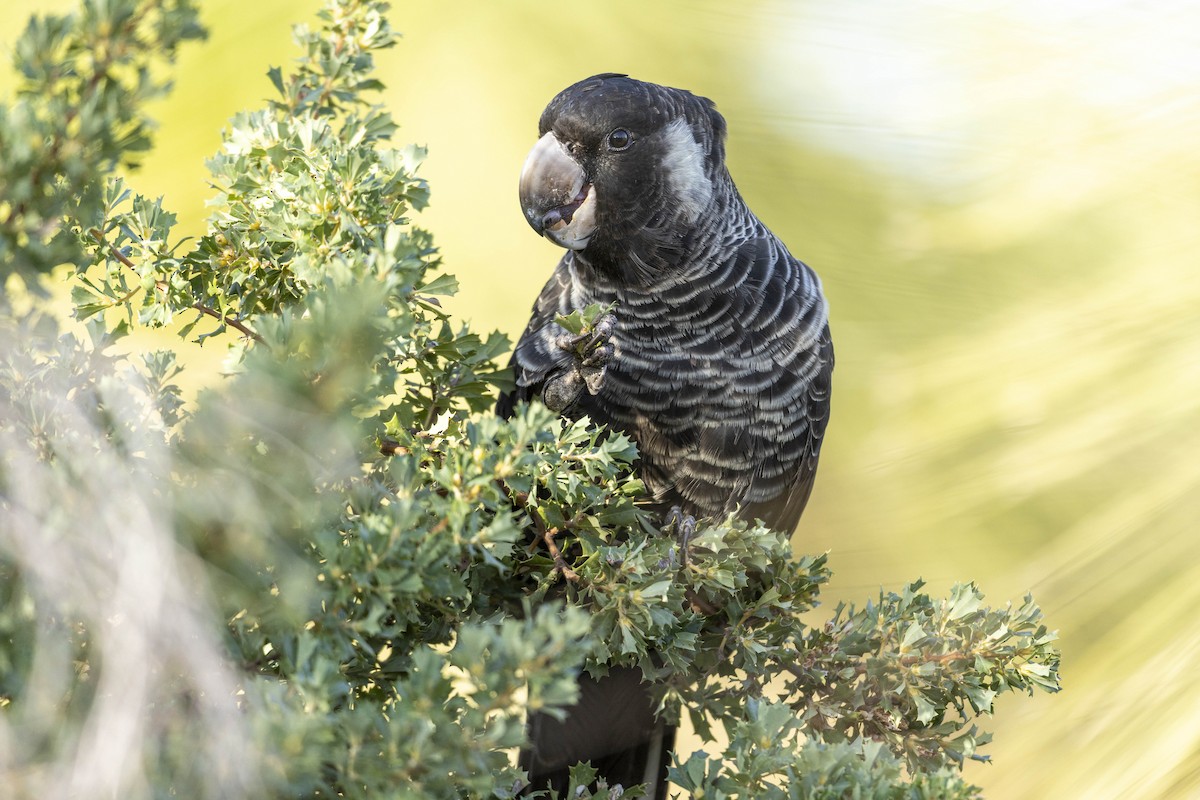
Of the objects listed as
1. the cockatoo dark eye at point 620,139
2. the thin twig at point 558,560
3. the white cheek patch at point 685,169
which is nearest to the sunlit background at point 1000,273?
the white cheek patch at point 685,169

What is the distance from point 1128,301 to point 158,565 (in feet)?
3.92

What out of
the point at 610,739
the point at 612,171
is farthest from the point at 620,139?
the point at 610,739

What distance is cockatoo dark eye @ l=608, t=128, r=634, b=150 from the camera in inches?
48.0

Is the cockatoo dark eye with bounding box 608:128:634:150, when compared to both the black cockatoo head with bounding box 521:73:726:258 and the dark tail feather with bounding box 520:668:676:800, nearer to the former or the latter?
the black cockatoo head with bounding box 521:73:726:258

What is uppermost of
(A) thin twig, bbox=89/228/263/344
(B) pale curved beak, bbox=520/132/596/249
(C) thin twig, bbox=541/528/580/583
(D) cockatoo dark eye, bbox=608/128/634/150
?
(D) cockatoo dark eye, bbox=608/128/634/150

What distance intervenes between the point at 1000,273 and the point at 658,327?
51cm

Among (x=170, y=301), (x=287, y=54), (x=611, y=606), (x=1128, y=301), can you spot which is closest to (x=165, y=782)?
(x=611, y=606)

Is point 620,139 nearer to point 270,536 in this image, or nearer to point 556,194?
point 556,194

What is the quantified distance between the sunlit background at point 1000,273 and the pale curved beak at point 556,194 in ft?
1.04

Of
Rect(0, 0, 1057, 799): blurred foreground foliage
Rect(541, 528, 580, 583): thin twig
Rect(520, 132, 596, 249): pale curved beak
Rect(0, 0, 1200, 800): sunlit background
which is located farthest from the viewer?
Rect(520, 132, 596, 249): pale curved beak

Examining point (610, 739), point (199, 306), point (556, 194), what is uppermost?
point (556, 194)

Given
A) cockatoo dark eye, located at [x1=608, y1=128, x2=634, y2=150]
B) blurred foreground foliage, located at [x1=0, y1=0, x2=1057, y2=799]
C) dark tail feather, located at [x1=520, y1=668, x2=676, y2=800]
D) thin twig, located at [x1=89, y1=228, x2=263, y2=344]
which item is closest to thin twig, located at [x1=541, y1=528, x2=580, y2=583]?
blurred foreground foliage, located at [x1=0, y1=0, x2=1057, y2=799]

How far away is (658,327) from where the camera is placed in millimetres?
1288

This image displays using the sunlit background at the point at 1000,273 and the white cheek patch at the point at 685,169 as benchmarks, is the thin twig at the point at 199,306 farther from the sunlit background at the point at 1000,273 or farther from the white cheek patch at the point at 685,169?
the white cheek patch at the point at 685,169
